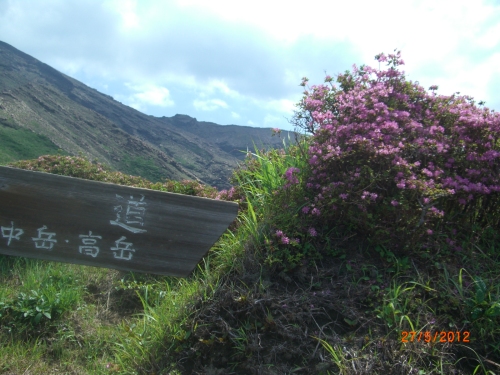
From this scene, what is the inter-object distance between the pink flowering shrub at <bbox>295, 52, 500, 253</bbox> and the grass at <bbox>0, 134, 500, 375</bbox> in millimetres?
169

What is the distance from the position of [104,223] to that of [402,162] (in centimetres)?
200

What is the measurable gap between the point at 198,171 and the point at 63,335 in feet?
66.6

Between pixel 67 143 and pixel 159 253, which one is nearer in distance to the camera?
pixel 159 253

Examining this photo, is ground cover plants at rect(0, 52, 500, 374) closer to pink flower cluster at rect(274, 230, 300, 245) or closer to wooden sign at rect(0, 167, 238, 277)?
pink flower cluster at rect(274, 230, 300, 245)

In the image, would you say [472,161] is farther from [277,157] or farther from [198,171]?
[198,171]

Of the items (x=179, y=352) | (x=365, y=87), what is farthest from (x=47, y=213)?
(x=365, y=87)

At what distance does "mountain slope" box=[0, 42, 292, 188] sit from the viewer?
18.8 meters

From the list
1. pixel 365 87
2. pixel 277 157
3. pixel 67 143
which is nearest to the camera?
pixel 365 87

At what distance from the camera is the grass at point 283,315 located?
240cm

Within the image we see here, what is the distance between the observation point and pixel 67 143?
19.6 metres
